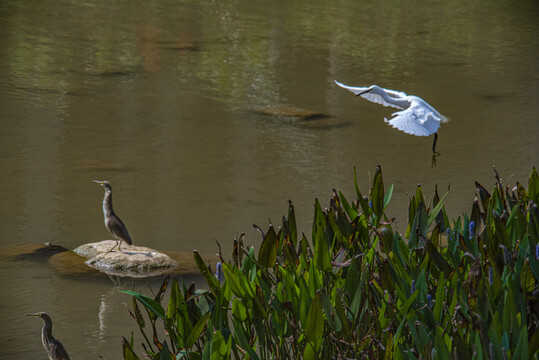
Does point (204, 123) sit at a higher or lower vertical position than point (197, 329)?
lower

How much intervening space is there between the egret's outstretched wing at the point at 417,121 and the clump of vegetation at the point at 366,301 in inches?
101

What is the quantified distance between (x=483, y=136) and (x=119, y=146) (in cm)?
513

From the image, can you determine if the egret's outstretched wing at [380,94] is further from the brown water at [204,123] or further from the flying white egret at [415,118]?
the brown water at [204,123]

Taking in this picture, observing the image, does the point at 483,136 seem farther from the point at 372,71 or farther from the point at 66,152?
the point at 66,152

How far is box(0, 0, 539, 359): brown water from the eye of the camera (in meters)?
8.16

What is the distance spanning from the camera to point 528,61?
1802 cm

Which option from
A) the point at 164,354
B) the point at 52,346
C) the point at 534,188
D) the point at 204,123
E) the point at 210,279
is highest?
the point at 534,188

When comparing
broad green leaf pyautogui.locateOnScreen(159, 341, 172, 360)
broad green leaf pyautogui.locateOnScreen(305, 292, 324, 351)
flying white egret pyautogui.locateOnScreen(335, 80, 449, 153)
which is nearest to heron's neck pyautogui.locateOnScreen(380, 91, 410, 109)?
flying white egret pyautogui.locateOnScreen(335, 80, 449, 153)

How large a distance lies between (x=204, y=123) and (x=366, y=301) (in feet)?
29.4

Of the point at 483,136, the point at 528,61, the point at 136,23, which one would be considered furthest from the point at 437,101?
the point at 136,23

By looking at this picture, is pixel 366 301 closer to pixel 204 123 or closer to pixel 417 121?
pixel 417 121

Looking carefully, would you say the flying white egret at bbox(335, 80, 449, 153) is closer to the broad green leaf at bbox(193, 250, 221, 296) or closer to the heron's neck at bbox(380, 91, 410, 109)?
the heron's neck at bbox(380, 91, 410, 109)

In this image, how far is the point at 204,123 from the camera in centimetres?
1253

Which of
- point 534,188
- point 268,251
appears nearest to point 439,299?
point 268,251
